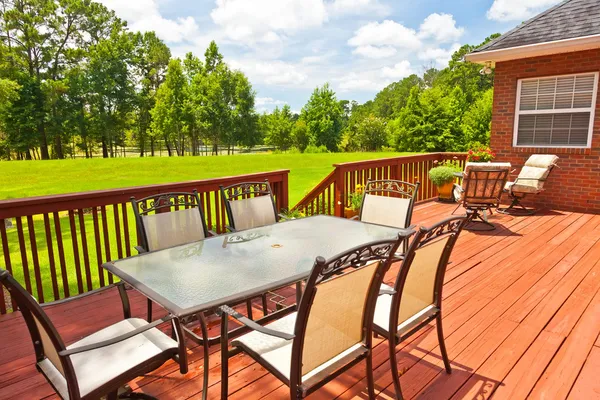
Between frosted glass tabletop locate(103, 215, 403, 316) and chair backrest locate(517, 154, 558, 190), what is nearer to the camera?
frosted glass tabletop locate(103, 215, 403, 316)

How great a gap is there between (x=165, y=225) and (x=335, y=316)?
66.7 inches

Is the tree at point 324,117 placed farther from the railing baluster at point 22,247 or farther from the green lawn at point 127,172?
the railing baluster at point 22,247

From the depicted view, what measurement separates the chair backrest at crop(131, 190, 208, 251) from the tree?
136 ft

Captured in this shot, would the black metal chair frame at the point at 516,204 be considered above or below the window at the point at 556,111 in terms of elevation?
below

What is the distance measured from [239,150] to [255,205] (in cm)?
3932

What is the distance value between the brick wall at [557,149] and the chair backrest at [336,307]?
646 centimetres

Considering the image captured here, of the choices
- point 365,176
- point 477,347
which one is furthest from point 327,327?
point 365,176

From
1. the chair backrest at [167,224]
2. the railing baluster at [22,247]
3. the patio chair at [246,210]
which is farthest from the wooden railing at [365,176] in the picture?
Answer: the railing baluster at [22,247]

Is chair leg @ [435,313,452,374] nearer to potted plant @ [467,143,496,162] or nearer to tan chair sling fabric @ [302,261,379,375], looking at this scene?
tan chair sling fabric @ [302,261,379,375]

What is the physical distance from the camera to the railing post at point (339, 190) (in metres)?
5.61

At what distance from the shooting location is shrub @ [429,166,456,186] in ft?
24.0

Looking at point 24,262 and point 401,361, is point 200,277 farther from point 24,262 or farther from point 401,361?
point 24,262

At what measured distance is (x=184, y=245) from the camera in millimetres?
2498

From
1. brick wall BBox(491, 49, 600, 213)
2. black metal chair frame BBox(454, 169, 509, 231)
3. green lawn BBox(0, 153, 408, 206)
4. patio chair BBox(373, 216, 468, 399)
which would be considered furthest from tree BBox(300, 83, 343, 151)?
patio chair BBox(373, 216, 468, 399)
